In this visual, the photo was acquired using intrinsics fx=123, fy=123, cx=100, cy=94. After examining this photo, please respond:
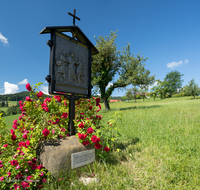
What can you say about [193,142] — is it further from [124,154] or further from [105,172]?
[105,172]

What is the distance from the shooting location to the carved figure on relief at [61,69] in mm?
3440

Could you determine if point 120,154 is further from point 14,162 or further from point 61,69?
point 61,69

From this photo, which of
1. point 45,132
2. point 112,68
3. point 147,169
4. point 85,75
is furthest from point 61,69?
point 112,68

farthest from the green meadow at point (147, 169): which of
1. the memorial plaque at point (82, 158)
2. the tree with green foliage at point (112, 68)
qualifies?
the tree with green foliage at point (112, 68)

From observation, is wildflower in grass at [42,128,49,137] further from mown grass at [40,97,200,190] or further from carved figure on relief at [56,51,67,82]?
carved figure on relief at [56,51,67,82]

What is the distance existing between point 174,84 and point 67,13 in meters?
68.6

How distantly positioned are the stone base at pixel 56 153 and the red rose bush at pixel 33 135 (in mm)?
127

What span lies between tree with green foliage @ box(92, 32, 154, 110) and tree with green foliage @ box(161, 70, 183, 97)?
51008 mm

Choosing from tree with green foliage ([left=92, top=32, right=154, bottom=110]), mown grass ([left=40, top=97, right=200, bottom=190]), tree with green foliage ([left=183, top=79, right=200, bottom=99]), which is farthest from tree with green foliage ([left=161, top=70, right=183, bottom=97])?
mown grass ([left=40, top=97, right=200, bottom=190])

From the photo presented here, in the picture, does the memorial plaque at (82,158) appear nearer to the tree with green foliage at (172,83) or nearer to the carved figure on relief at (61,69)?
the carved figure on relief at (61,69)

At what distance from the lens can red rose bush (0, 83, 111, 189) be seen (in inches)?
90.3

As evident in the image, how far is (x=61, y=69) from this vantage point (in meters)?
3.48

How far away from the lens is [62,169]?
2719mm

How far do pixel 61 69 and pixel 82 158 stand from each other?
2415 mm
